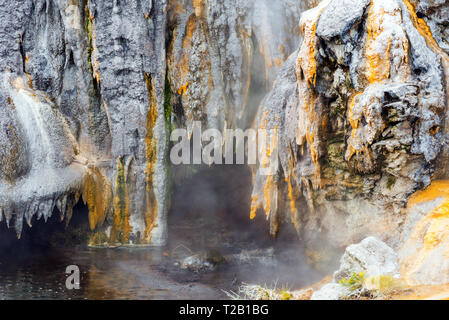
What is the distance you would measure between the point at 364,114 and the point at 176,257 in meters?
4.64

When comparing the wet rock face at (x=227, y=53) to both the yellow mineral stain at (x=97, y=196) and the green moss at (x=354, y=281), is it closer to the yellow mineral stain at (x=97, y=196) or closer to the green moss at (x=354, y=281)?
the yellow mineral stain at (x=97, y=196)

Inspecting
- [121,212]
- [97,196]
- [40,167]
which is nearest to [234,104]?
[121,212]

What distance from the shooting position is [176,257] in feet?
29.9

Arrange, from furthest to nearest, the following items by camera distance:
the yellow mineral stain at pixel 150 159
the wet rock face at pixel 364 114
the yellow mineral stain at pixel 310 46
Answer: the yellow mineral stain at pixel 150 159, the yellow mineral stain at pixel 310 46, the wet rock face at pixel 364 114

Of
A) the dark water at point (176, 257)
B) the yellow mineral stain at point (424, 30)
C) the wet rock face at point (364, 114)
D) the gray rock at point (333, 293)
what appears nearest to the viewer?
the gray rock at point (333, 293)

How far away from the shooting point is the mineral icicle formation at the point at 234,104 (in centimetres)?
659

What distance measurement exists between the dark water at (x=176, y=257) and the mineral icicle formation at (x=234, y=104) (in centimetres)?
56

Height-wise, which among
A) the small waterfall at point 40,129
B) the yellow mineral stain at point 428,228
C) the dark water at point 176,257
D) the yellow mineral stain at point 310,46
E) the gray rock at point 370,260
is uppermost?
the yellow mineral stain at point 310,46

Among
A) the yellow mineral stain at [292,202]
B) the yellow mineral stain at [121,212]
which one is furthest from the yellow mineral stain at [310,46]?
the yellow mineral stain at [121,212]

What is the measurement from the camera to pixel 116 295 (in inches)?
276

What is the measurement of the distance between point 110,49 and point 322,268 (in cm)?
563

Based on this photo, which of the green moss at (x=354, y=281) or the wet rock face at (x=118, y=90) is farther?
the wet rock face at (x=118, y=90)

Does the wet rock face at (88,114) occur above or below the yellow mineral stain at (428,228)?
above

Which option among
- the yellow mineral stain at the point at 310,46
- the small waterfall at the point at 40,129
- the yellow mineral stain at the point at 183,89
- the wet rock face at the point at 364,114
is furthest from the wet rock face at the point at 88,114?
the yellow mineral stain at the point at 310,46
